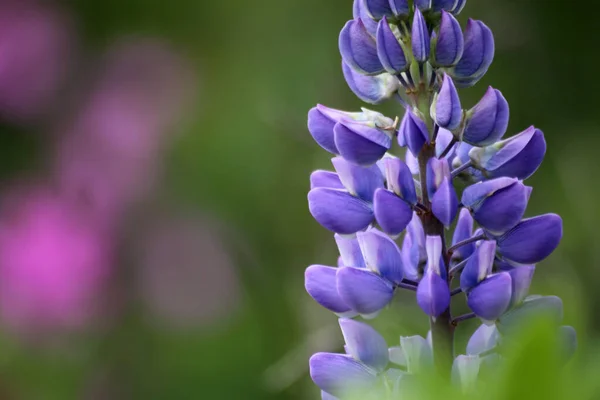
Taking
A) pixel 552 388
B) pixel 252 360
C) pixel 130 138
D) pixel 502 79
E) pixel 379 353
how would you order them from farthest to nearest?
1. pixel 130 138
2. pixel 502 79
3. pixel 252 360
4. pixel 379 353
5. pixel 552 388

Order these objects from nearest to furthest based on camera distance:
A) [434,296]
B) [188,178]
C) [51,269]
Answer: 1. [434,296]
2. [51,269]
3. [188,178]

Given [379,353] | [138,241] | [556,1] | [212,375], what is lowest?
[212,375]

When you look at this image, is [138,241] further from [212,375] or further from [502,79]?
[502,79]

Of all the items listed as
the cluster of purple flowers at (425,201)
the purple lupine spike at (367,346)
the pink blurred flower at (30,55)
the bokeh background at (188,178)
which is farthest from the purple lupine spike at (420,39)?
the pink blurred flower at (30,55)

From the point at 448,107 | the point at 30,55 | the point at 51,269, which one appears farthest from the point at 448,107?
the point at 30,55

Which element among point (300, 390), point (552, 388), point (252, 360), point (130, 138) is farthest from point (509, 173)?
point (130, 138)

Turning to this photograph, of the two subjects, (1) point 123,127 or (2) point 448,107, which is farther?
(1) point 123,127

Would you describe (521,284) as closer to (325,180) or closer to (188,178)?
(325,180)
